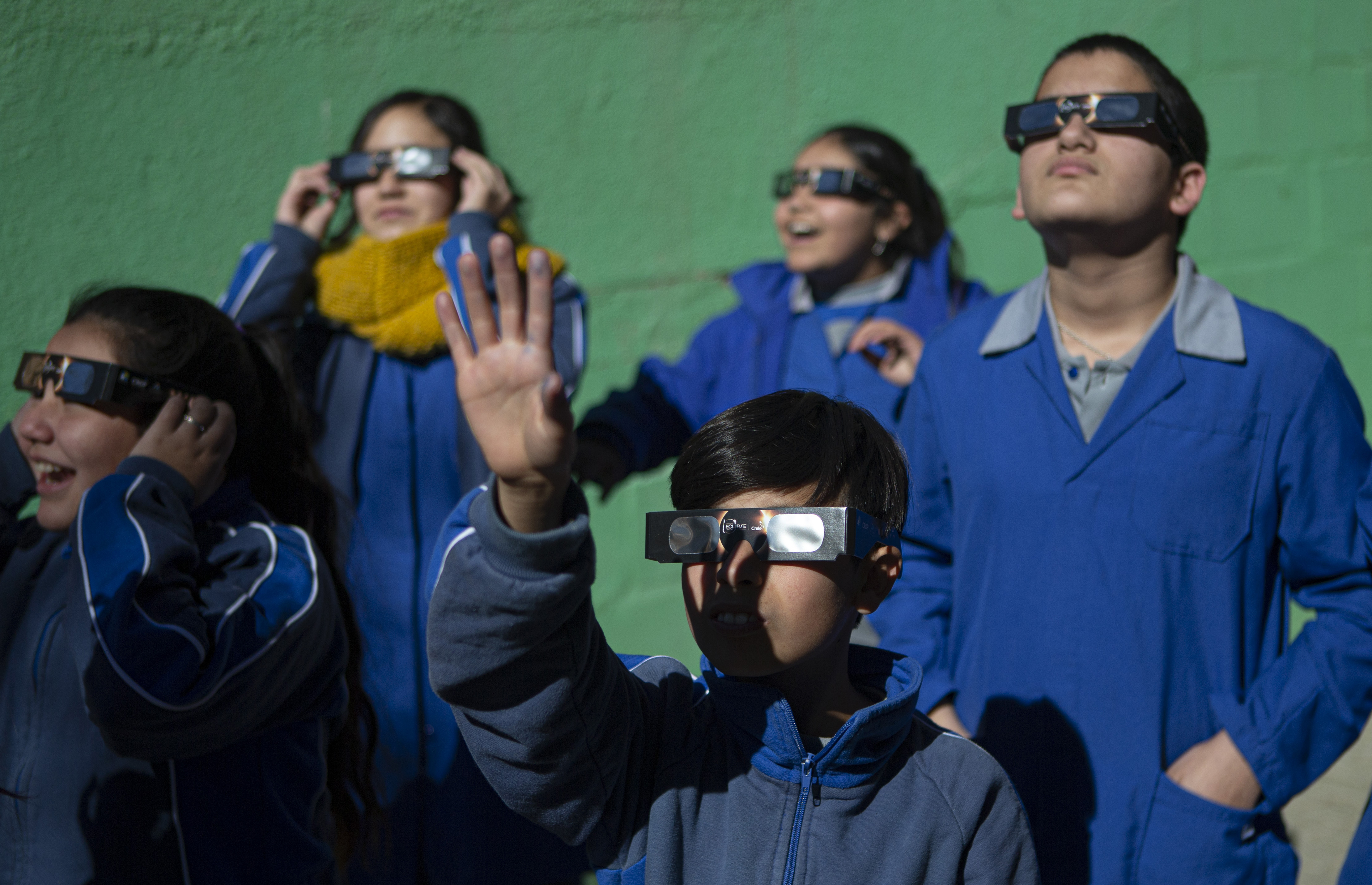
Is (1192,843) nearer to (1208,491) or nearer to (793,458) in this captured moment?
(1208,491)

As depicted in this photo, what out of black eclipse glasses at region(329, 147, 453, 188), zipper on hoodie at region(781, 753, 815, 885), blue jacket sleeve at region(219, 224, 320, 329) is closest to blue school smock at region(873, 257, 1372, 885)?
zipper on hoodie at region(781, 753, 815, 885)

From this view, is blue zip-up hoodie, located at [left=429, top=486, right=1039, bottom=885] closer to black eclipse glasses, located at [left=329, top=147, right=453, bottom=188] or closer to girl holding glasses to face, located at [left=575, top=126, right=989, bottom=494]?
girl holding glasses to face, located at [left=575, top=126, right=989, bottom=494]

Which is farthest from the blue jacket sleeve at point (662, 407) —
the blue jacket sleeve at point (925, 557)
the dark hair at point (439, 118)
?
the blue jacket sleeve at point (925, 557)

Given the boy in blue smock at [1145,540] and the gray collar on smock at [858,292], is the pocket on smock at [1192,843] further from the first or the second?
the gray collar on smock at [858,292]

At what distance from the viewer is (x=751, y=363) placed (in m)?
3.16

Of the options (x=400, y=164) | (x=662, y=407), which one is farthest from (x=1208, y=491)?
(x=400, y=164)

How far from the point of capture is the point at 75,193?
119 inches

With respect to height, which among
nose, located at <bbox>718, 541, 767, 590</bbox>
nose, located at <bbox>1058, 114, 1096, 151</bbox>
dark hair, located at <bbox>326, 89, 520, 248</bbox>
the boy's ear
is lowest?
the boy's ear

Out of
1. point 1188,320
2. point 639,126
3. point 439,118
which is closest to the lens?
point 1188,320

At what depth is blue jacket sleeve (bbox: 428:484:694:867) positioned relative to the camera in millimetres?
1189

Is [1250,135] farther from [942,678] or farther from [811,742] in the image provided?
[811,742]

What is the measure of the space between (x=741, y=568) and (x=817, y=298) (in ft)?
6.37

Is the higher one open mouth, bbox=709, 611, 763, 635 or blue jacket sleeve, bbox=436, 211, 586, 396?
blue jacket sleeve, bbox=436, 211, 586, 396

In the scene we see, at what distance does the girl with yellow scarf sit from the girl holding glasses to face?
10.5 inches
